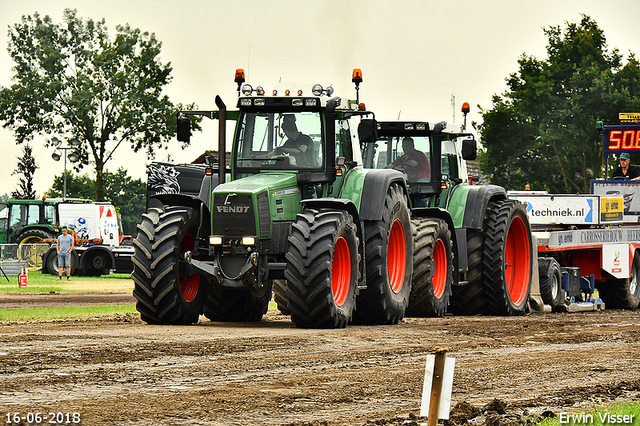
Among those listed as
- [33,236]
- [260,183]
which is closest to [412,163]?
[260,183]

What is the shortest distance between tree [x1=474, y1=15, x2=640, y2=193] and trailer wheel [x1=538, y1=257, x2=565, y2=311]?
32.0 meters

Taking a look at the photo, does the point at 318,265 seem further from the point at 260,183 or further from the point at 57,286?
the point at 57,286

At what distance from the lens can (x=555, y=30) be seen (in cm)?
5459

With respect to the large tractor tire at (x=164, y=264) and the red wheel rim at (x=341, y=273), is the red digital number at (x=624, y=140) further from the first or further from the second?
the large tractor tire at (x=164, y=264)

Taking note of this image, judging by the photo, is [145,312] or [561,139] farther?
[561,139]

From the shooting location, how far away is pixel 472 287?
16328 mm

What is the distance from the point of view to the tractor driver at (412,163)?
16.1m

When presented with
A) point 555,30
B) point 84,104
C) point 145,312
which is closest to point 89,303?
point 145,312

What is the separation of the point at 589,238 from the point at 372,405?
599 inches

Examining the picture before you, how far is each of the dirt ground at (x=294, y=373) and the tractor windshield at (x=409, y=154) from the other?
3998 millimetres

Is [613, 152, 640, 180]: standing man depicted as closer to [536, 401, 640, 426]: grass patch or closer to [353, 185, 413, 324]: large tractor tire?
[353, 185, 413, 324]: large tractor tire

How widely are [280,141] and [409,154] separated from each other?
3812 mm

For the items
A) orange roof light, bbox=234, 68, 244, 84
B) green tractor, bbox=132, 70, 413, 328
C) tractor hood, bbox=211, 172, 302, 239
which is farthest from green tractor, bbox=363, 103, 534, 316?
tractor hood, bbox=211, 172, 302, 239

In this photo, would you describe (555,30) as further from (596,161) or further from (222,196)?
(222,196)
